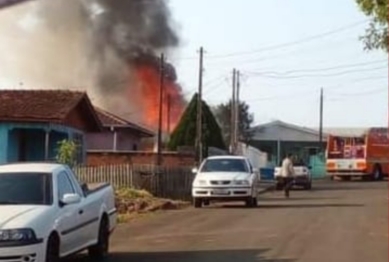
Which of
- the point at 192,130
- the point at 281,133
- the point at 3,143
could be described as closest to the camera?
the point at 3,143

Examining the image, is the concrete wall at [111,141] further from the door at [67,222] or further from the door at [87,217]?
the door at [67,222]

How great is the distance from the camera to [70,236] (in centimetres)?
1358

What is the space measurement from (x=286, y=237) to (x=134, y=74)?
52398 millimetres

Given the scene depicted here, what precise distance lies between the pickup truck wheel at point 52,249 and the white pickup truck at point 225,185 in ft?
63.2

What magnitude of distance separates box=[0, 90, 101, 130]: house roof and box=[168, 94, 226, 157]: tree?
29.0m

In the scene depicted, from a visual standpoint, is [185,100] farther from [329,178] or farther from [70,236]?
[70,236]

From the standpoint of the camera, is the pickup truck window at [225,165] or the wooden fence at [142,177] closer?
the pickup truck window at [225,165]

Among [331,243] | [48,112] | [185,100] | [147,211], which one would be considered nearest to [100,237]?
[331,243]

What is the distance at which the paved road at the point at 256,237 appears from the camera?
627 inches


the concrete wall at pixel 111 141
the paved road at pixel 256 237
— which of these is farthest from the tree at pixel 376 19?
the concrete wall at pixel 111 141

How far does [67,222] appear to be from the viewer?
13398 millimetres

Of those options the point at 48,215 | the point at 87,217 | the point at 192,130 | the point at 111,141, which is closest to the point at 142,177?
the point at 87,217

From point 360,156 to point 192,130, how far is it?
11.5 meters

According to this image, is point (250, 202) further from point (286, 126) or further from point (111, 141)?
point (286, 126)
